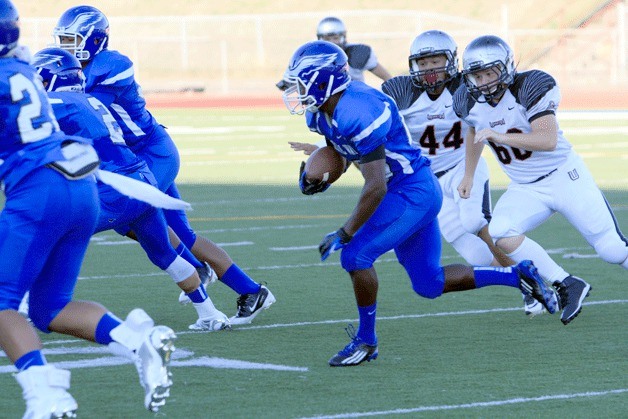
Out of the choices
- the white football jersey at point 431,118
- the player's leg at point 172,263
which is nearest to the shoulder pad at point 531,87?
the white football jersey at point 431,118

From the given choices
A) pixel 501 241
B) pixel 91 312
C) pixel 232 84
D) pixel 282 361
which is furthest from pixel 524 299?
pixel 232 84

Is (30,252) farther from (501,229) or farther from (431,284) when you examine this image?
(501,229)

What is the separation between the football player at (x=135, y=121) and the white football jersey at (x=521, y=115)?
1.42m

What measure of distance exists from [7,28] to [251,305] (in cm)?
265

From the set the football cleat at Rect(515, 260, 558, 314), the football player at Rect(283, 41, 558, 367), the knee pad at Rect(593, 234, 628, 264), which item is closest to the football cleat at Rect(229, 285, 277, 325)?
the football player at Rect(283, 41, 558, 367)

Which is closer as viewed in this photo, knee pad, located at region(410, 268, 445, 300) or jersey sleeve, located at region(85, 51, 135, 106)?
knee pad, located at region(410, 268, 445, 300)

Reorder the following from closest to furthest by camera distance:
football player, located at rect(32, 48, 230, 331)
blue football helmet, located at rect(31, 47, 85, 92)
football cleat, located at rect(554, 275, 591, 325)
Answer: football player, located at rect(32, 48, 230, 331), blue football helmet, located at rect(31, 47, 85, 92), football cleat, located at rect(554, 275, 591, 325)

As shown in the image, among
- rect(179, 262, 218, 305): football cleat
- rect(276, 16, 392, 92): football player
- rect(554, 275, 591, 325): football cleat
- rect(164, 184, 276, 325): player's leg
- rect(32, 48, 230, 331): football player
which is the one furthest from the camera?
rect(276, 16, 392, 92): football player

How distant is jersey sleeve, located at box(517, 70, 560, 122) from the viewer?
625 centimetres

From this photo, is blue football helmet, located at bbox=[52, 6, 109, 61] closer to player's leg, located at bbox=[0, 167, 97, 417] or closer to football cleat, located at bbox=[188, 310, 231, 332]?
football cleat, located at bbox=[188, 310, 231, 332]

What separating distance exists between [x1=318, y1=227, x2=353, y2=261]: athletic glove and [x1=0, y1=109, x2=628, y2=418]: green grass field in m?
0.51

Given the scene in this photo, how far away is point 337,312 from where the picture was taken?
6.80 m

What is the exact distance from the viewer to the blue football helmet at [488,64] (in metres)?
6.22

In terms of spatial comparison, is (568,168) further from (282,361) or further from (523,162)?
(282,361)
